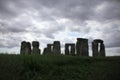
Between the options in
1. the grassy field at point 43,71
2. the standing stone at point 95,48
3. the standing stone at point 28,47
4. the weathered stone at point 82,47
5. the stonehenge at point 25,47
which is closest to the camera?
the grassy field at point 43,71

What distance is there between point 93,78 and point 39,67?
3.73m

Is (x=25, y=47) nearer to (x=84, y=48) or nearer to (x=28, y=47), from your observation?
(x=28, y=47)

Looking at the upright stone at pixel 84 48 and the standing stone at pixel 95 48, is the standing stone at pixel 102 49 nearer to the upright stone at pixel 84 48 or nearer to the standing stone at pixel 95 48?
the standing stone at pixel 95 48

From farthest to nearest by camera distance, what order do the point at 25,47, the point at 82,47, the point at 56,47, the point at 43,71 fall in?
the point at 25,47 < the point at 56,47 < the point at 82,47 < the point at 43,71

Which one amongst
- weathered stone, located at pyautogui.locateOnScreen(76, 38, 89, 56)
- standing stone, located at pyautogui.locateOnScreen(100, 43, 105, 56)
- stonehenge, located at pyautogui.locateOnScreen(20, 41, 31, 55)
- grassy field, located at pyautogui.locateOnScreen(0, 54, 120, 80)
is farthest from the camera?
stonehenge, located at pyautogui.locateOnScreen(20, 41, 31, 55)

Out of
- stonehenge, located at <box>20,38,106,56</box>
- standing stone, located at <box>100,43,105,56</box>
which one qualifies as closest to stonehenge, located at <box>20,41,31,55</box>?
stonehenge, located at <box>20,38,106,56</box>

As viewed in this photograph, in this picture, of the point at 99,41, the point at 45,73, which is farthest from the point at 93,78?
the point at 99,41

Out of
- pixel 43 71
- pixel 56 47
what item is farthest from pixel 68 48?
pixel 43 71

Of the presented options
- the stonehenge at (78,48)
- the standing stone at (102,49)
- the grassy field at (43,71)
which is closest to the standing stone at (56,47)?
the stonehenge at (78,48)

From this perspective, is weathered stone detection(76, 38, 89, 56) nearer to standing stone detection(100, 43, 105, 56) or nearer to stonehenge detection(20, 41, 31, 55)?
standing stone detection(100, 43, 105, 56)

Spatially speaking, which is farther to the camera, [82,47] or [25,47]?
[25,47]

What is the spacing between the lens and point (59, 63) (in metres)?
16.5

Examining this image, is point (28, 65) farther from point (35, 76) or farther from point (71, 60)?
point (71, 60)

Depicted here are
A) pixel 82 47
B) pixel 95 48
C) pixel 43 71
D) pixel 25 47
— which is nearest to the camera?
pixel 43 71
